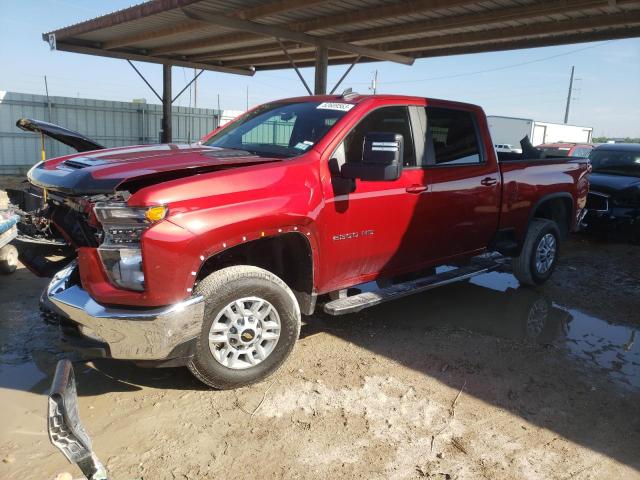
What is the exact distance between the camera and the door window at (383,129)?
3979 millimetres

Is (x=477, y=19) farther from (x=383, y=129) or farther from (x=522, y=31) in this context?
(x=383, y=129)

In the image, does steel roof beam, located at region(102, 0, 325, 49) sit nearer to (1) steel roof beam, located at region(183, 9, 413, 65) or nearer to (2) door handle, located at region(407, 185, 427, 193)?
(1) steel roof beam, located at region(183, 9, 413, 65)

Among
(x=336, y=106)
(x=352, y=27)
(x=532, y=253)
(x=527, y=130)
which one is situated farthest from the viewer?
(x=527, y=130)

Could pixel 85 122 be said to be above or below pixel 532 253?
above

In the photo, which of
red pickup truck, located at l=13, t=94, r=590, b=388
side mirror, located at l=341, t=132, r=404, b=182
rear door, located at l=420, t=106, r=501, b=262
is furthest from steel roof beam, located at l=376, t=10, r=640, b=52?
side mirror, located at l=341, t=132, r=404, b=182

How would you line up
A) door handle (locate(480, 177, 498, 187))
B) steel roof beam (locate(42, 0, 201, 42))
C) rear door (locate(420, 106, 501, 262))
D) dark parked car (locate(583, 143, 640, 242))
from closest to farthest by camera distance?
1. rear door (locate(420, 106, 501, 262))
2. door handle (locate(480, 177, 498, 187))
3. dark parked car (locate(583, 143, 640, 242))
4. steel roof beam (locate(42, 0, 201, 42))

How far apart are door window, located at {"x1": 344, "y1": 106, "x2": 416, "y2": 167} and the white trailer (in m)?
38.5

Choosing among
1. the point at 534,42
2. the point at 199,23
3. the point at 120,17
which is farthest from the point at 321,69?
the point at 534,42

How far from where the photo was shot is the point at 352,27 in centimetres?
1049

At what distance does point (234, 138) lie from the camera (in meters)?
4.65

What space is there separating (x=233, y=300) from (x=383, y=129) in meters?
1.98

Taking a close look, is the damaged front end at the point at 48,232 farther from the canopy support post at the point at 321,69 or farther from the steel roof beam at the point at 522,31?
the steel roof beam at the point at 522,31

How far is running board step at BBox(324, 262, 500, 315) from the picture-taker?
12.8 ft

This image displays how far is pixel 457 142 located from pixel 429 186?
30.6 inches
